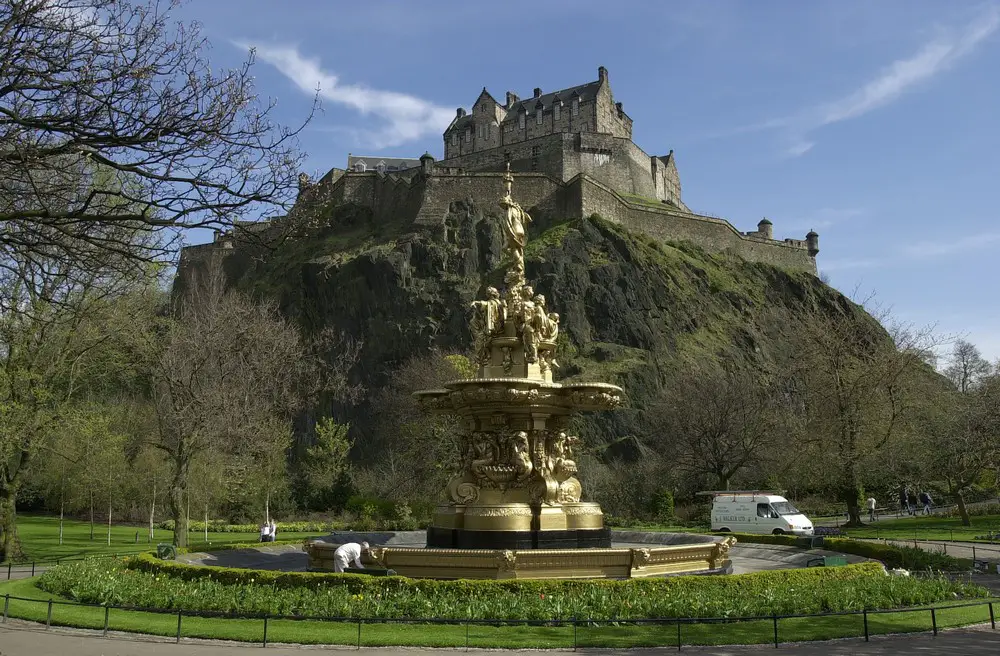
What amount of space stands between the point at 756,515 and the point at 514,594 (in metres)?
17.9

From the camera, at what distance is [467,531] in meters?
14.8

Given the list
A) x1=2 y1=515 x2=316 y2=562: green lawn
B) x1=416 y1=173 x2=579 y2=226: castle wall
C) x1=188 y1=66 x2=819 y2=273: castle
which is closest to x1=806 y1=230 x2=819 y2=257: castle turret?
x1=188 y1=66 x2=819 y2=273: castle

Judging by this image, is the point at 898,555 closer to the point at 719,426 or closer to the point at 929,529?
the point at 929,529

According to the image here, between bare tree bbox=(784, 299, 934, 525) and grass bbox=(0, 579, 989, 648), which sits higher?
bare tree bbox=(784, 299, 934, 525)

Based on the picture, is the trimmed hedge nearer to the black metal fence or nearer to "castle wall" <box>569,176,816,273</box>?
the black metal fence

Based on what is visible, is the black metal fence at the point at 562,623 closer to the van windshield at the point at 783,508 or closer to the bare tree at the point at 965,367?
the van windshield at the point at 783,508

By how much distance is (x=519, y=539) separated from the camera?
14508 millimetres

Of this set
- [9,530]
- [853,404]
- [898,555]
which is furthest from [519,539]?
[853,404]

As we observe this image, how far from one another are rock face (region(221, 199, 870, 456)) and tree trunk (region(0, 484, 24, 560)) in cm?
3706

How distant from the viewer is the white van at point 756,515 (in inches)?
1049

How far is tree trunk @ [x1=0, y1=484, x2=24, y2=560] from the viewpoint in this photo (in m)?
21.8

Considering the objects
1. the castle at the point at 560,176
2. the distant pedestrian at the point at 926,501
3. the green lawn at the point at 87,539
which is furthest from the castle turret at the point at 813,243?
the green lawn at the point at 87,539

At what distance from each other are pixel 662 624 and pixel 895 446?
27201mm

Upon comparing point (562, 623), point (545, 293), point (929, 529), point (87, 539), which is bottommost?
point (87, 539)
